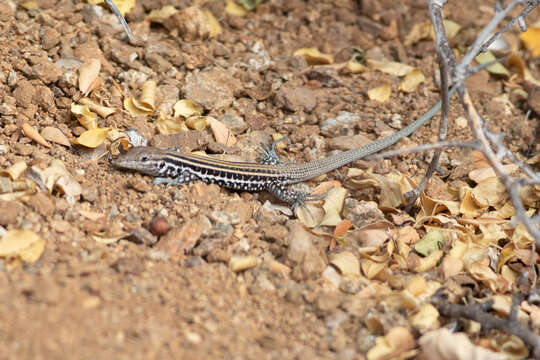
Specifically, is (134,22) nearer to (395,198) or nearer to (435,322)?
(395,198)

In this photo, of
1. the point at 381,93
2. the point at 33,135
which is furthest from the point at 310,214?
the point at 33,135

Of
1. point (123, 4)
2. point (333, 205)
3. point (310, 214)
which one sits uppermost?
point (123, 4)

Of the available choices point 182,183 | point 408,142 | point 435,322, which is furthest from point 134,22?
point 435,322

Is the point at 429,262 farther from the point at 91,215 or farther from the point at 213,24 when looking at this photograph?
the point at 213,24

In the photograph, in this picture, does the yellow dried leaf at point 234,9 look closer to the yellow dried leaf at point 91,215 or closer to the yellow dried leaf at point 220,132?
the yellow dried leaf at point 220,132

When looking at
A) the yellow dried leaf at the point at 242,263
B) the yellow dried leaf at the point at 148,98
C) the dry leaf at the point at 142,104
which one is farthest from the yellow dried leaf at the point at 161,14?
the yellow dried leaf at the point at 242,263

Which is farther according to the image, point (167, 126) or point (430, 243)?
point (167, 126)
